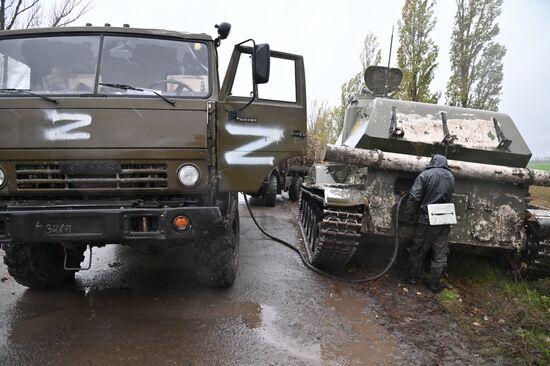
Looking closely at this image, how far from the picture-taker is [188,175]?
3.89m

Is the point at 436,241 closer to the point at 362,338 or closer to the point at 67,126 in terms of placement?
the point at 362,338

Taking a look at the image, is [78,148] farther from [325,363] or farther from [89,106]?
[325,363]

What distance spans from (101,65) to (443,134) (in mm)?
4244

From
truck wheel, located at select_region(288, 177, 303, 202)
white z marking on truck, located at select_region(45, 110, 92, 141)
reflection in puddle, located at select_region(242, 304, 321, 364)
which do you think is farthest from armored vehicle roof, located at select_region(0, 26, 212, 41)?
truck wheel, located at select_region(288, 177, 303, 202)

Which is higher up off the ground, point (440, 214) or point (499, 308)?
point (440, 214)

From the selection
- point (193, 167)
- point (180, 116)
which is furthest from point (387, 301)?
point (180, 116)

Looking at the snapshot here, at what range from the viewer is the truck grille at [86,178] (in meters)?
3.77

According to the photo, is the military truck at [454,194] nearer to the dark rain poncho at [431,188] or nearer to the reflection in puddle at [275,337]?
the dark rain poncho at [431,188]

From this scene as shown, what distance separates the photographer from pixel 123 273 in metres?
5.50

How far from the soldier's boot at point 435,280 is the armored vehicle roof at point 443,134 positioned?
5.17 ft

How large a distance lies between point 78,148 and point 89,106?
360 mm

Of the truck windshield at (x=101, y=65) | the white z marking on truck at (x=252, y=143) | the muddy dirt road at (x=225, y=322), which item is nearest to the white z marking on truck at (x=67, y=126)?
the truck windshield at (x=101, y=65)

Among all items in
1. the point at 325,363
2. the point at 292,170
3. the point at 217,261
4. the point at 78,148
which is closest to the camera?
the point at 325,363

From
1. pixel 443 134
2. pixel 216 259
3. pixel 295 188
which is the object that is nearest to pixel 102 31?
pixel 216 259
